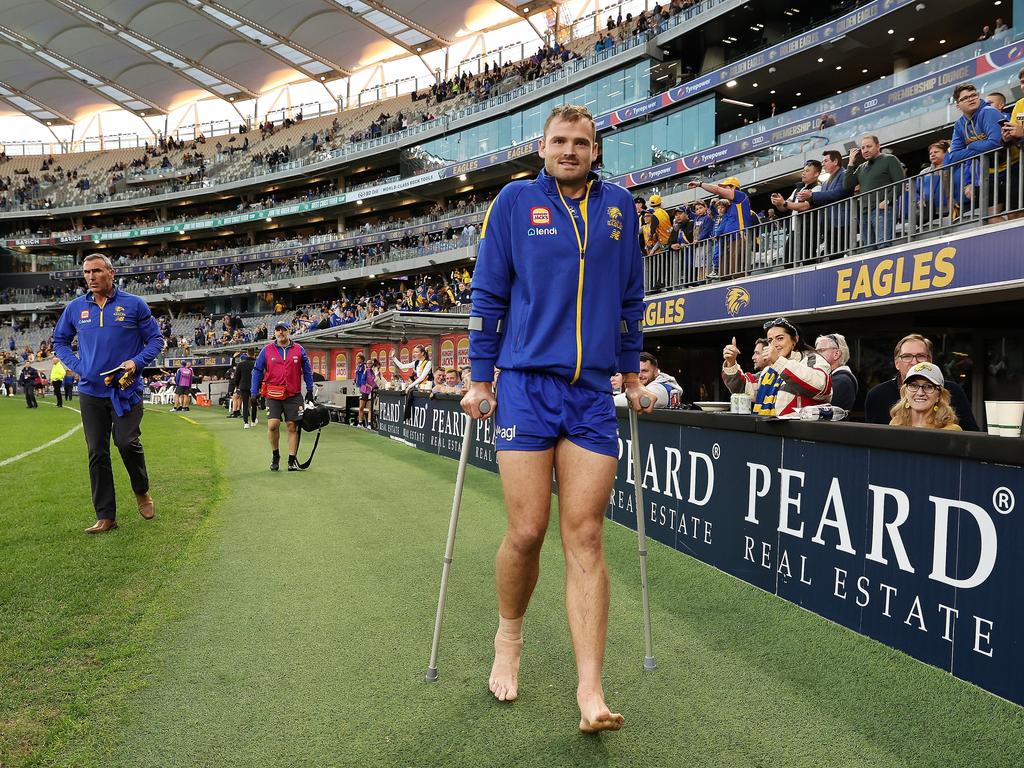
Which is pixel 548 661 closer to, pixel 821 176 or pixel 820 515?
pixel 820 515

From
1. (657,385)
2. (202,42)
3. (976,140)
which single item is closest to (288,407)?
(657,385)

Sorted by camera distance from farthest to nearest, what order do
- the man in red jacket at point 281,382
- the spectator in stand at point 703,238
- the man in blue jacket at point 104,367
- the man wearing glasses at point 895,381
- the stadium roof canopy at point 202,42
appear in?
the stadium roof canopy at point 202,42
the spectator in stand at point 703,238
the man in red jacket at point 281,382
the man in blue jacket at point 104,367
the man wearing glasses at point 895,381

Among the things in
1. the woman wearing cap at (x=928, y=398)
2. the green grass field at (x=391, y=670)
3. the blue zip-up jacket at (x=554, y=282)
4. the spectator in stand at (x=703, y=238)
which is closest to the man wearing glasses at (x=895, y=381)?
the woman wearing cap at (x=928, y=398)

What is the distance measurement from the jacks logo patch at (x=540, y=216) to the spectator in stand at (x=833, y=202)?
10.4 metres

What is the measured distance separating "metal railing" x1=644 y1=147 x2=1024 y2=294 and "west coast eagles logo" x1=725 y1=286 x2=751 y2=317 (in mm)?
339

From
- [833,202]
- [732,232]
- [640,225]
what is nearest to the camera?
[640,225]

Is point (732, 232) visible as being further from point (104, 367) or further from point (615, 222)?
point (615, 222)

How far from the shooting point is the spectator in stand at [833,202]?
39.6ft

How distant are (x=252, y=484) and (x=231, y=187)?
59712mm

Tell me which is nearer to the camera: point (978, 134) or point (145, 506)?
Answer: point (145, 506)

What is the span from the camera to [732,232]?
570 inches

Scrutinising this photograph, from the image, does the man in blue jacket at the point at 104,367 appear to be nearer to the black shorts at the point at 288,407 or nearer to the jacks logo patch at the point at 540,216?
the black shorts at the point at 288,407

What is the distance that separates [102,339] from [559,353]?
4.86 m

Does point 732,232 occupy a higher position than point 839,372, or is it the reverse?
point 732,232
